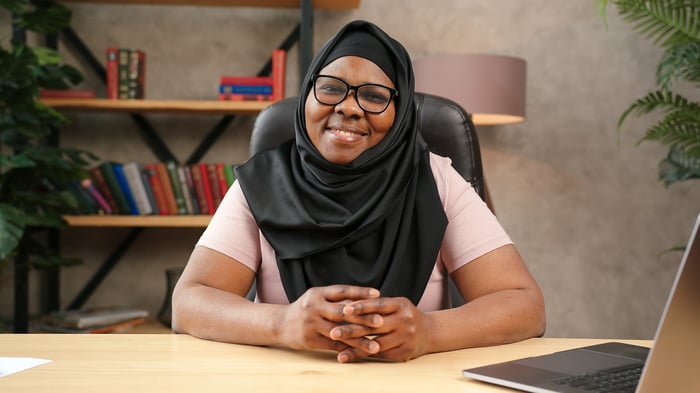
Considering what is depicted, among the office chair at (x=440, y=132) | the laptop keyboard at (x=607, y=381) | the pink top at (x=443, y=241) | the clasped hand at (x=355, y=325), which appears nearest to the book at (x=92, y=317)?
the office chair at (x=440, y=132)

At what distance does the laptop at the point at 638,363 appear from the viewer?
63cm

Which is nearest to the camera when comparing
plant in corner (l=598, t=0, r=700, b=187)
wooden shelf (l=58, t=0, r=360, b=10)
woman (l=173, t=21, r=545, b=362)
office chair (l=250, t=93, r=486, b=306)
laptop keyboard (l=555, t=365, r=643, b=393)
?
laptop keyboard (l=555, t=365, r=643, b=393)

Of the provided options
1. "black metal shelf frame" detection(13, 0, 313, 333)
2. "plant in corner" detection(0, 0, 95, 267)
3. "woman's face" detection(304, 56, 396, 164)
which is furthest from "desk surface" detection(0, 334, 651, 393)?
"black metal shelf frame" detection(13, 0, 313, 333)

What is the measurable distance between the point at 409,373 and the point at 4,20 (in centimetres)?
298

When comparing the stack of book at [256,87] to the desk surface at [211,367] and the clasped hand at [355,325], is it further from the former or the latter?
the clasped hand at [355,325]

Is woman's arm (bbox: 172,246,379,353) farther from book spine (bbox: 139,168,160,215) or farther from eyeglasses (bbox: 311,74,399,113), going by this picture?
book spine (bbox: 139,168,160,215)

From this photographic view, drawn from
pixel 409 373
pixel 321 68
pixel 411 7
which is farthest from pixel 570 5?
pixel 409 373

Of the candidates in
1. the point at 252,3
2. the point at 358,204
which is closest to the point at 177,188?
the point at 252,3

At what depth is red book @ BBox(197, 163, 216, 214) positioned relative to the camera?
2917 millimetres

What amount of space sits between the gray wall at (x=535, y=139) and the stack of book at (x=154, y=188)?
0.33m

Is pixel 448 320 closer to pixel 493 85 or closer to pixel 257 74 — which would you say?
pixel 493 85

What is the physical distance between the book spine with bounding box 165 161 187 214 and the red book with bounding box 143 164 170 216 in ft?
0.15

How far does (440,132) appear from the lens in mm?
1619

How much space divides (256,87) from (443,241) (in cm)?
173
